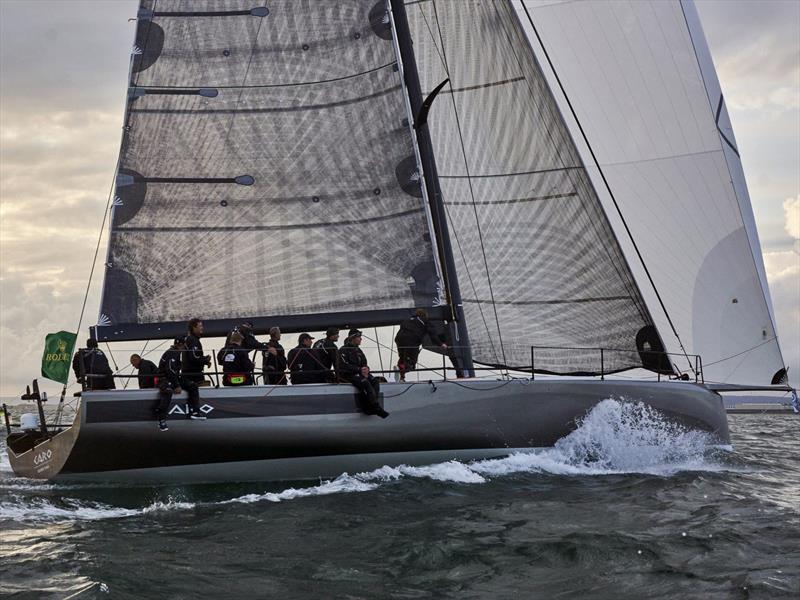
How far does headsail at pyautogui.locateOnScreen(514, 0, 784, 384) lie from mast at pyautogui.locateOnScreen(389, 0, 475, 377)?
2.20 metres

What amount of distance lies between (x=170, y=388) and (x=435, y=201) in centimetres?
481

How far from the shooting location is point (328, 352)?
12391mm

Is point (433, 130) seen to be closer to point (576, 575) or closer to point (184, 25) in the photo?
point (184, 25)

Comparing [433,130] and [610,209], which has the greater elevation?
[433,130]

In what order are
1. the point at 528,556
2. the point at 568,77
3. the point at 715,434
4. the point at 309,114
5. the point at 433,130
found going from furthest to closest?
the point at 568,77 < the point at 433,130 < the point at 309,114 < the point at 715,434 < the point at 528,556

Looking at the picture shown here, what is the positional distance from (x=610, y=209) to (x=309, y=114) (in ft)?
19.3

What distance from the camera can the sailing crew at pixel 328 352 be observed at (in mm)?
12281

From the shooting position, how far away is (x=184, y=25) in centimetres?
1397

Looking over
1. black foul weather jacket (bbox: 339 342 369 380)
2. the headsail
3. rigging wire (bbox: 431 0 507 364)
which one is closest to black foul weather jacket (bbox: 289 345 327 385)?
black foul weather jacket (bbox: 339 342 369 380)

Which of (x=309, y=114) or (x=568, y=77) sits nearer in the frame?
(x=309, y=114)

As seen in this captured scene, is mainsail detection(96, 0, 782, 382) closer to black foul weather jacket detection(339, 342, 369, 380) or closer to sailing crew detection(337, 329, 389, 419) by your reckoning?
black foul weather jacket detection(339, 342, 369, 380)

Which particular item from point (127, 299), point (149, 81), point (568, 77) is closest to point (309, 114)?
point (149, 81)

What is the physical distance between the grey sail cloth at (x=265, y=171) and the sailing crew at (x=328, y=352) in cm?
89

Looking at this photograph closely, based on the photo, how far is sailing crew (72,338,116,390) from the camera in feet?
39.4
